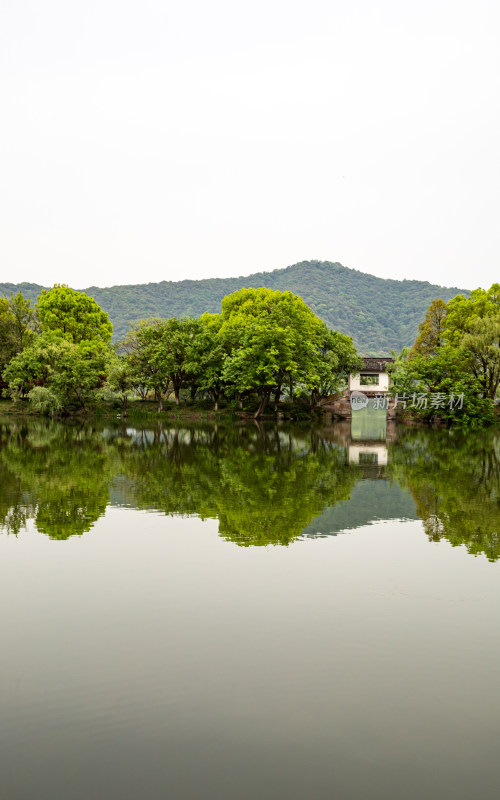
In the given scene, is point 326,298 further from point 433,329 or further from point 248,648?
point 248,648

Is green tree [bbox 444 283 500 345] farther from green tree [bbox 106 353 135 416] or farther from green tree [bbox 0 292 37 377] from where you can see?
green tree [bbox 0 292 37 377]

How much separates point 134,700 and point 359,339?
149 meters

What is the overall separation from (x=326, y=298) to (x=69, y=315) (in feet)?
373

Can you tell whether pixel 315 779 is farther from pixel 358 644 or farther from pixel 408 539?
pixel 408 539

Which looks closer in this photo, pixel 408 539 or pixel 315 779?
pixel 315 779

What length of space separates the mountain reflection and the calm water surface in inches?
4.9

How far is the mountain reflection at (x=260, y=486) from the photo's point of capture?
1200 cm

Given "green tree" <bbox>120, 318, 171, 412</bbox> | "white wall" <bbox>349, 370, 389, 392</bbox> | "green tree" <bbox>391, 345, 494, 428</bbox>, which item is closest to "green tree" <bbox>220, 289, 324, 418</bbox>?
"green tree" <bbox>120, 318, 171, 412</bbox>

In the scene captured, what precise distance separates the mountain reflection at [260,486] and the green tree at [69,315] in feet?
101

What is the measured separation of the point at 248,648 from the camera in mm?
6359

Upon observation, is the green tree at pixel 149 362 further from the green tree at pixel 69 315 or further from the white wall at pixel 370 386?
the white wall at pixel 370 386

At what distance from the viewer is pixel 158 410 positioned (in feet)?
170

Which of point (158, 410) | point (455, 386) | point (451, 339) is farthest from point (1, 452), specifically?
point (451, 339)

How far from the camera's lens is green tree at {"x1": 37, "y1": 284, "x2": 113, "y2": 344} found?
2296 inches
